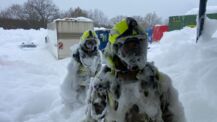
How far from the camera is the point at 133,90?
7.23 feet

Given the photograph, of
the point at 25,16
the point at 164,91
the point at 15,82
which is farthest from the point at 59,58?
the point at 25,16

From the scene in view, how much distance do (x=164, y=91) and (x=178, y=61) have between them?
16.0 ft

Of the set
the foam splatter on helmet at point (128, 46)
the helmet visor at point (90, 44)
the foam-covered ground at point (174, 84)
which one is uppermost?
the foam splatter on helmet at point (128, 46)

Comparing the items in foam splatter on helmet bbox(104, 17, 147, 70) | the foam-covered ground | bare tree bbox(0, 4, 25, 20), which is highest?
bare tree bbox(0, 4, 25, 20)

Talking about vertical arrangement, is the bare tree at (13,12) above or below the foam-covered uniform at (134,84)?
above

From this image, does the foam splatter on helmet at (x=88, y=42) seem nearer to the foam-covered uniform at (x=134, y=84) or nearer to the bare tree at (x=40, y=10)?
the foam-covered uniform at (x=134, y=84)

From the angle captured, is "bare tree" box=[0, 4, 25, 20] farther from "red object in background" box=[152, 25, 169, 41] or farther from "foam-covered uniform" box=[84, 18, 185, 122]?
"foam-covered uniform" box=[84, 18, 185, 122]

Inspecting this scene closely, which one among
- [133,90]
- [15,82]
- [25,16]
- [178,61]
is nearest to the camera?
[133,90]

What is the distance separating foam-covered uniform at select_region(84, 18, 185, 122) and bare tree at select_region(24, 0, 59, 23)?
30788 mm

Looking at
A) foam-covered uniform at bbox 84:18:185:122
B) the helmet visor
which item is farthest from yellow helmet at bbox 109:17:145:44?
the helmet visor

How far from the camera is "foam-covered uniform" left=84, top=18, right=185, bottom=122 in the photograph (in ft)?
7.18

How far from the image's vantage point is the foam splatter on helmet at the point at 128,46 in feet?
7.14

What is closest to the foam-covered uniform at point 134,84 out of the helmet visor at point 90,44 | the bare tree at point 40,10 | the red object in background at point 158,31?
the helmet visor at point 90,44

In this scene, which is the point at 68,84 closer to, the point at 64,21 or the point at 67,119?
the point at 67,119
